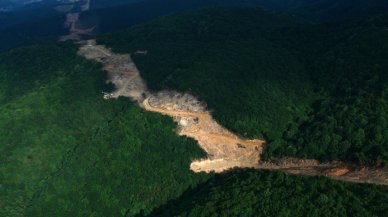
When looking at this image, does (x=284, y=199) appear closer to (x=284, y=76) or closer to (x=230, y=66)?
(x=284, y=76)

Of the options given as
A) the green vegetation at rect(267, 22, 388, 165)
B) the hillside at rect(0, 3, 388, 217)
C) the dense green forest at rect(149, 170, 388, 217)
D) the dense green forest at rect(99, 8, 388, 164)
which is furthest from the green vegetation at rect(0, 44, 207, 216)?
the green vegetation at rect(267, 22, 388, 165)

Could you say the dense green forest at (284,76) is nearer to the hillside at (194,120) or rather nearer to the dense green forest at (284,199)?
the hillside at (194,120)

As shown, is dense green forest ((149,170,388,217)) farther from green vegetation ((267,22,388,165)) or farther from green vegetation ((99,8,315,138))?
green vegetation ((99,8,315,138))

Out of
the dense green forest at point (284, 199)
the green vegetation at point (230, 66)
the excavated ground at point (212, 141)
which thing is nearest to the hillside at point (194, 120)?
the dense green forest at point (284, 199)

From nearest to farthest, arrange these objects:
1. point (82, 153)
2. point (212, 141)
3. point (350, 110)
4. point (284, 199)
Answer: point (284, 199) → point (82, 153) → point (350, 110) → point (212, 141)

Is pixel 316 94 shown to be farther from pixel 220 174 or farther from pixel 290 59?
pixel 220 174

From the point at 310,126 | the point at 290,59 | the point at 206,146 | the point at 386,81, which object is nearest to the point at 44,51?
the point at 206,146

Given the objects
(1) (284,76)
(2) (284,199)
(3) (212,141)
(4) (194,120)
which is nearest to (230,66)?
(1) (284,76)
